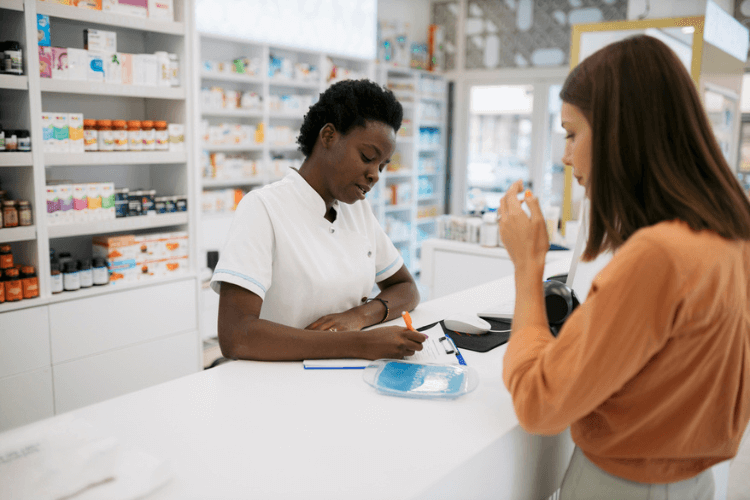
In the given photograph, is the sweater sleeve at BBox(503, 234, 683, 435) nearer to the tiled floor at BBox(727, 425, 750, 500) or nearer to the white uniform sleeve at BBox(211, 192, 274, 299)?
the white uniform sleeve at BBox(211, 192, 274, 299)

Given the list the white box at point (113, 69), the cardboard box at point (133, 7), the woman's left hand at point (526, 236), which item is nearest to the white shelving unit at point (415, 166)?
the cardboard box at point (133, 7)

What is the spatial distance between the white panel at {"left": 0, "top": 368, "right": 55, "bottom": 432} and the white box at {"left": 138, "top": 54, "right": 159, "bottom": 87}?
1.56m

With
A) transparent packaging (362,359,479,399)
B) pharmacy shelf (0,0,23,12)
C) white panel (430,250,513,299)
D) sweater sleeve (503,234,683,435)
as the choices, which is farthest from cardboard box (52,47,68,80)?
sweater sleeve (503,234,683,435)

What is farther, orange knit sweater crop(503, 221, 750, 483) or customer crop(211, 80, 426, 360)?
customer crop(211, 80, 426, 360)

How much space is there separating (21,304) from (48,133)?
2.65ft

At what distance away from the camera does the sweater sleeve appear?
0.82 metres

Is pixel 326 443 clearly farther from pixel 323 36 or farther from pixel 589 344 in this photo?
pixel 323 36

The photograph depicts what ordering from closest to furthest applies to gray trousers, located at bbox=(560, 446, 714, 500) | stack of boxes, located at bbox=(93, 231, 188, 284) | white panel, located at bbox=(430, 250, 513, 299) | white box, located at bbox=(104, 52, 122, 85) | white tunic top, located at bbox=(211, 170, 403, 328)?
gray trousers, located at bbox=(560, 446, 714, 500) → white tunic top, located at bbox=(211, 170, 403, 328) → white box, located at bbox=(104, 52, 122, 85) → stack of boxes, located at bbox=(93, 231, 188, 284) → white panel, located at bbox=(430, 250, 513, 299)

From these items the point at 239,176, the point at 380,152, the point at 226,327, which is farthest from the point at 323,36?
the point at 226,327

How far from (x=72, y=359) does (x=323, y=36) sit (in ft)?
12.0

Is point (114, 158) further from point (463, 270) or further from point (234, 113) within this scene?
point (463, 270)

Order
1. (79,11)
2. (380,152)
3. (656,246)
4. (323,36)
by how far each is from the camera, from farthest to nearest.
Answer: (323,36) → (79,11) → (380,152) → (656,246)

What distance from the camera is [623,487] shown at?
100cm

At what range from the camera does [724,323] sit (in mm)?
862
